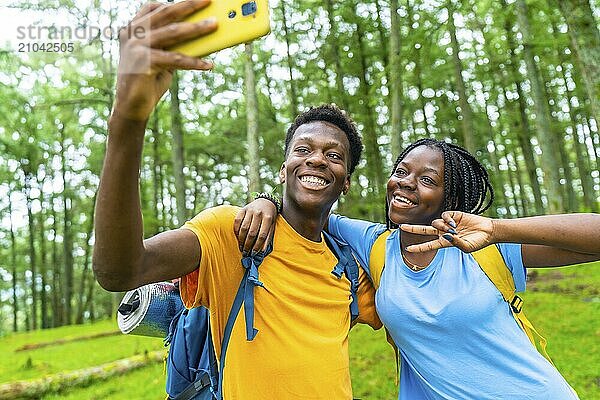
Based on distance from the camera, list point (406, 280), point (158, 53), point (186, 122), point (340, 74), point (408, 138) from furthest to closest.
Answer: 1. point (408, 138)
2. point (186, 122)
3. point (340, 74)
4. point (406, 280)
5. point (158, 53)

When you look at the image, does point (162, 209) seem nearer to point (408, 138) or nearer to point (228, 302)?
point (408, 138)

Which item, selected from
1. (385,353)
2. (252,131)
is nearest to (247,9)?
(385,353)

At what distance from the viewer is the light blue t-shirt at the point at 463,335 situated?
6.86 ft

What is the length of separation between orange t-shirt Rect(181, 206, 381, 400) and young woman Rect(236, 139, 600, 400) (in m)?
0.14

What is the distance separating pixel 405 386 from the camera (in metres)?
2.40

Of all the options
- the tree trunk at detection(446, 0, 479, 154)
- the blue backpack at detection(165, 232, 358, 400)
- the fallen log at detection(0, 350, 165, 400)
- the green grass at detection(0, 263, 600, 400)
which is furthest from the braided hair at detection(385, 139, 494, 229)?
the tree trunk at detection(446, 0, 479, 154)

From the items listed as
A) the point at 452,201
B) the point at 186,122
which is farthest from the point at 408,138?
the point at 452,201

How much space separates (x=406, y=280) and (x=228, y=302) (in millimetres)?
855

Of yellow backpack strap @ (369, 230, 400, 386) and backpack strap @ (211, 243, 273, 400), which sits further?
yellow backpack strap @ (369, 230, 400, 386)

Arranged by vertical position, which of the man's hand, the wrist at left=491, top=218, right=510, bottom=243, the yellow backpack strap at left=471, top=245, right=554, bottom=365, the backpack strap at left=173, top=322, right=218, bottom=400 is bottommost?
the backpack strap at left=173, top=322, right=218, bottom=400

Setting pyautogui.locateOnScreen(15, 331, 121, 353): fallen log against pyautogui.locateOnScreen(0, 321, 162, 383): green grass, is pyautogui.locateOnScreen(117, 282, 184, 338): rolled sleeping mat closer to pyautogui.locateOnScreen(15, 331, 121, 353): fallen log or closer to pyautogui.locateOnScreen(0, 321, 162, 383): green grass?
pyautogui.locateOnScreen(0, 321, 162, 383): green grass

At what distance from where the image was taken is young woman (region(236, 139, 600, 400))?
192 cm

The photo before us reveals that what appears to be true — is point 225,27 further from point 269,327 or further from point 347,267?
point 347,267

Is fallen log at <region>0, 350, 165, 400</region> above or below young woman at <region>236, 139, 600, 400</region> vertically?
below
